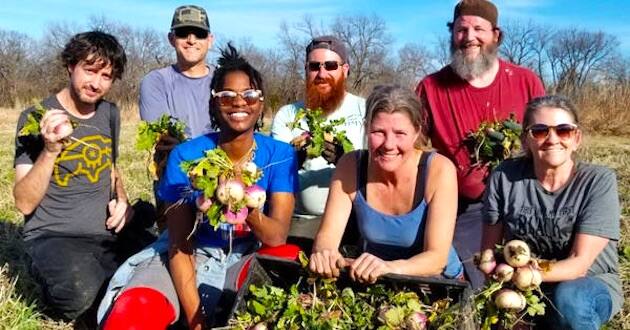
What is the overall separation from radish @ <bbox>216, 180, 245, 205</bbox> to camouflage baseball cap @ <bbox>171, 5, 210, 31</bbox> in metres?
2.48

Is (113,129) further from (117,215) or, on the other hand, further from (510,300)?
(510,300)

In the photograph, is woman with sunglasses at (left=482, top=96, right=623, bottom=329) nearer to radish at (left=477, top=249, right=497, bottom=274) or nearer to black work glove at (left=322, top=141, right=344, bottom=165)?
radish at (left=477, top=249, right=497, bottom=274)

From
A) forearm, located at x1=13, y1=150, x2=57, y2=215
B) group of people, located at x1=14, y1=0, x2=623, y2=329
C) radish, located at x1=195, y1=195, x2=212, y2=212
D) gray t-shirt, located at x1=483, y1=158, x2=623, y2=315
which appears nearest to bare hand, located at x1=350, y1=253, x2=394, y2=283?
group of people, located at x1=14, y1=0, x2=623, y2=329

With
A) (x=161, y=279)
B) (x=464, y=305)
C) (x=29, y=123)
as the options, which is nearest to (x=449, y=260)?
(x=464, y=305)

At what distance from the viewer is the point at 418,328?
2.62m

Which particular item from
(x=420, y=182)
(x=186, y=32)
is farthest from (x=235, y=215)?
(x=186, y=32)

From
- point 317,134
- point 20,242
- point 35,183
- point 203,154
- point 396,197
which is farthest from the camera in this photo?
point 20,242

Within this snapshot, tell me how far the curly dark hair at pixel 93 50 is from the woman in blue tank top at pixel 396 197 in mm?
1728

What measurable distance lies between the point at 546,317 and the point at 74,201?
3012 mm

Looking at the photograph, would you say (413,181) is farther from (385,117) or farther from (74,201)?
(74,201)

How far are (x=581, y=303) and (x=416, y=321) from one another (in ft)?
3.23

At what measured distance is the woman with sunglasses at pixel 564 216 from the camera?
3.11m

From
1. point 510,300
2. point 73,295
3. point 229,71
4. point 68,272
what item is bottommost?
point 73,295

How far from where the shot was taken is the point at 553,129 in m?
3.12
